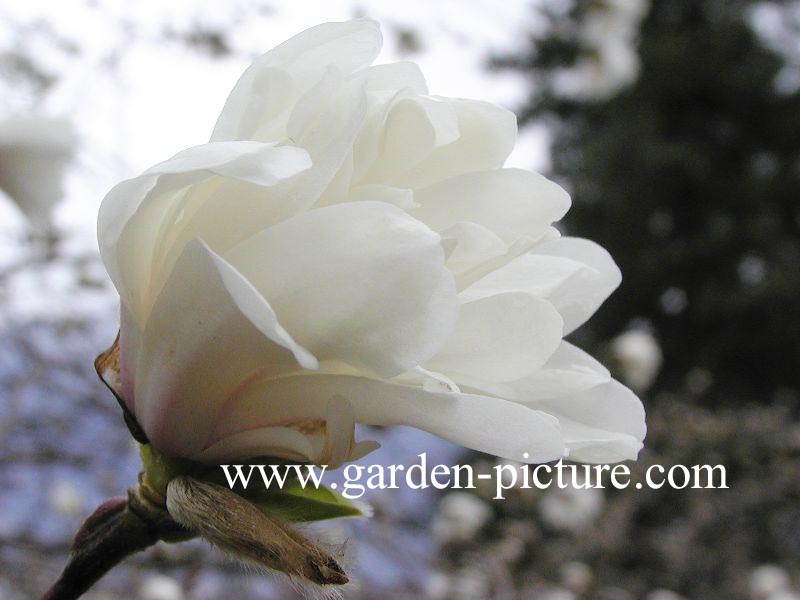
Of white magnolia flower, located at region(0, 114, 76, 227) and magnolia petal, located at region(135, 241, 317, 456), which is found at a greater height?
magnolia petal, located at region(135, 241, 317, 456)

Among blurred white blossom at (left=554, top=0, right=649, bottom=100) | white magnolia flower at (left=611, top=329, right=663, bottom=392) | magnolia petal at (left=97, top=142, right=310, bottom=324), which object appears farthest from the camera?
blurred white blossom at (left=554, top=0, right=649, bottom=100)

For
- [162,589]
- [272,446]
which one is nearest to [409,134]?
[272,446]

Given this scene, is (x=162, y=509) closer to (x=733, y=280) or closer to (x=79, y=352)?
(x=79, y=352)

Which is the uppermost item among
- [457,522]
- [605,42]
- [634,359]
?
[605,42]

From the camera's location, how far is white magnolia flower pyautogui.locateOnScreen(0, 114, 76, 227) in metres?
0.56

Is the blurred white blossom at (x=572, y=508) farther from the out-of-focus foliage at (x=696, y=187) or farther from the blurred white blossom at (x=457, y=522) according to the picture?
the out-of-focus foliage at (x=696, y=187)

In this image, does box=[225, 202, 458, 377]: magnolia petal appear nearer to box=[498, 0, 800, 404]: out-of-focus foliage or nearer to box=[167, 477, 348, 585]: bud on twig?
box=[167, 477, 348, 585]: bud on twig

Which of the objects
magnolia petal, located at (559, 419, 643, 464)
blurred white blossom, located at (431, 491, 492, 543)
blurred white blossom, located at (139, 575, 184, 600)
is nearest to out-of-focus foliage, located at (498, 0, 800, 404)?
blurred white blossom, located at (431, 491, 492, 543)

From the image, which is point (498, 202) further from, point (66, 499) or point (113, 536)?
point (66, 499)

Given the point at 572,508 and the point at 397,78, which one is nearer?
the point at 397,78

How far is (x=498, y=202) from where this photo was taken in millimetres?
364

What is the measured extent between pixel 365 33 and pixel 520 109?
768 centimetres

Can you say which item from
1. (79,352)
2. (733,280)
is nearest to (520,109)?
(733,280)

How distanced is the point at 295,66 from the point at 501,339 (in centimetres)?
14
